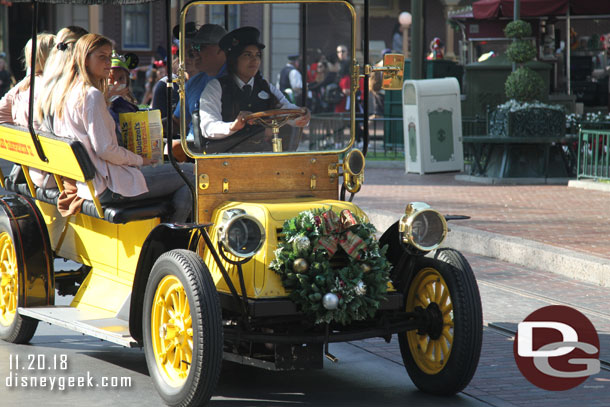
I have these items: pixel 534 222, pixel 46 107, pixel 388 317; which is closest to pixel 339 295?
pixel 388 317

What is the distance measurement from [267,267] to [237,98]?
0.95m

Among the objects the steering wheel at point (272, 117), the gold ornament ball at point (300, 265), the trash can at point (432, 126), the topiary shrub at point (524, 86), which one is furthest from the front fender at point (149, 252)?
the trash can at point (432, 126)

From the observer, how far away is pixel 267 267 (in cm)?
506

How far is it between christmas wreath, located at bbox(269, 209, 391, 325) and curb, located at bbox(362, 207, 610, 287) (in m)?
3.57

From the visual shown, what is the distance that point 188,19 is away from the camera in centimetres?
547

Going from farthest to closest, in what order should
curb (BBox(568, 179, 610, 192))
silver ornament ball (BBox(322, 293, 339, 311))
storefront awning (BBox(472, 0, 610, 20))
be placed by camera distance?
1. storefront awning (BBox(472, 0, 610, 20))
2. curb (BBox(568, 179, 610, 192))
3. silver ornament ball (BBox(322, 293, 339, 311))

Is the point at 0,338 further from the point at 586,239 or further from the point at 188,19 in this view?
the point at 586,239

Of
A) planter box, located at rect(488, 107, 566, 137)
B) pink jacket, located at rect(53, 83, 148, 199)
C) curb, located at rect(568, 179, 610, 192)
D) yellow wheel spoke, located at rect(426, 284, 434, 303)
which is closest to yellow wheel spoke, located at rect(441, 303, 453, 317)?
yellow wheel spoke, located at rect(426, 284, 434, 303)

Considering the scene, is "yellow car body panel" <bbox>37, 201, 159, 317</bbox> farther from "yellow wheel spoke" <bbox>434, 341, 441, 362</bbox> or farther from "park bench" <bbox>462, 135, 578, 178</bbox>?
"park bench" <bbox>462, 135, 578, 178</bbox>

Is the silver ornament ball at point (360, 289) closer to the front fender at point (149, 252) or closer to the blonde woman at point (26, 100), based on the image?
the front fender at point (149, 252)

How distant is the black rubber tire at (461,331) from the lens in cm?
509

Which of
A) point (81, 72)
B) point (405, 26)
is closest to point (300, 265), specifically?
point (81, 72)

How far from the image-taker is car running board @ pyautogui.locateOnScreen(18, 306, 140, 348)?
17.6ft

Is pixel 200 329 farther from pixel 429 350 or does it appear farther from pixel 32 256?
pixel 32 256
